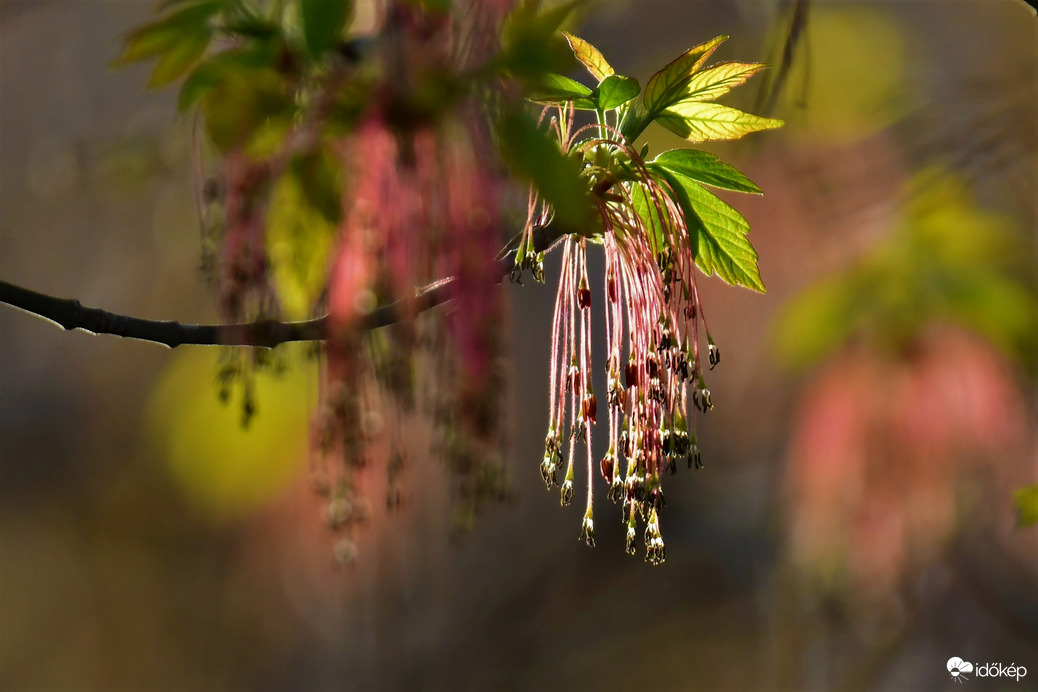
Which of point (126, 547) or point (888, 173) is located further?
point (126, 547)

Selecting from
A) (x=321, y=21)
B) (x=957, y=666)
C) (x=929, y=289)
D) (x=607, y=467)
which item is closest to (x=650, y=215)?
(x=607, y=467)

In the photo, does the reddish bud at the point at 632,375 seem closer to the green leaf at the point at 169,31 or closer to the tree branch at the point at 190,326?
the tree branch at the point at 190,326

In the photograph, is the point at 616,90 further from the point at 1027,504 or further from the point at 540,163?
the point at 1027,504

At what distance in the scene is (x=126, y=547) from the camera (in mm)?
3172

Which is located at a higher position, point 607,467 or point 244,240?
point 244,240

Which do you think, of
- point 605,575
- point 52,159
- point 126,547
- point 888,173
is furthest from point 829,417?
point 126,547

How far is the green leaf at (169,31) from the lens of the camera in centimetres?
38

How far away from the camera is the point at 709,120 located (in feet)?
1.75

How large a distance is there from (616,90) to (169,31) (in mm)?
233

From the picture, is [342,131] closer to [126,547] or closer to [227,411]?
[227,411]

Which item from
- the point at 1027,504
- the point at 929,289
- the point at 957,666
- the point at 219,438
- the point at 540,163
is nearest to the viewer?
the point at 540,163

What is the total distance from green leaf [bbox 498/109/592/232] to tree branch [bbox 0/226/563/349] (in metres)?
0.10

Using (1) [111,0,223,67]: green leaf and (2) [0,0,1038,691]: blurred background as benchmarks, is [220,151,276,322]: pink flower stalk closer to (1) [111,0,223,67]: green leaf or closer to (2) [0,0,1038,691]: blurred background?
(1) [111,0,223,67]: green leaf

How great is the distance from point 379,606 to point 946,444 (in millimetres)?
1782
